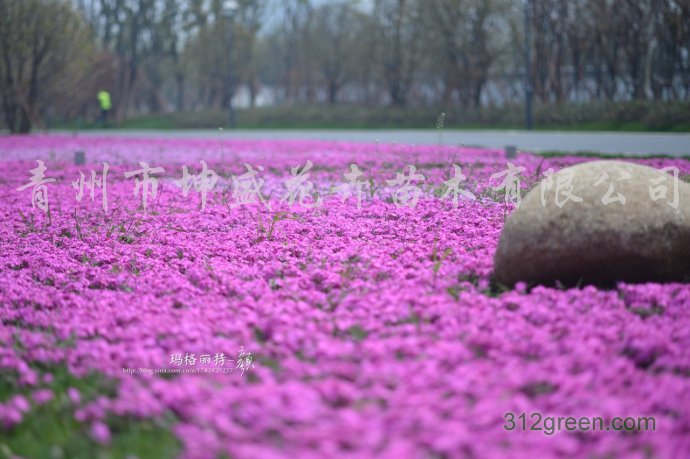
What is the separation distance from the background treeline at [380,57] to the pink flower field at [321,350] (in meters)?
22.6

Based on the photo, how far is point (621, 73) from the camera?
1296 inches

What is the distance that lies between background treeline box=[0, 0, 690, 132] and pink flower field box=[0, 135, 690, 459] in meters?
22.6

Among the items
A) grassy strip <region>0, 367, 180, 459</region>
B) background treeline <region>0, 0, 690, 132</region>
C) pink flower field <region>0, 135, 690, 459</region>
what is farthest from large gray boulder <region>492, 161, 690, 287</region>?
background treeline <region>0, 0, 690, 132</region>

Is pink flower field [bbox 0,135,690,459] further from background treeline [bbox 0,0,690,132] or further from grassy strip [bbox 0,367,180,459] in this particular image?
background treeline [bbox 0,0,690,132]

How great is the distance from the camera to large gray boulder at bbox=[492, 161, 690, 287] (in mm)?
5012

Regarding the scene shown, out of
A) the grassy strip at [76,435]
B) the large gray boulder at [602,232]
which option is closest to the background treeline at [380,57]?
the large gray boulder at [602,232]

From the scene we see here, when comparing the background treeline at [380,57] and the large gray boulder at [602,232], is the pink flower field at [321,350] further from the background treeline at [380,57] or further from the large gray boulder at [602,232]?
the background treeline at [380,57]

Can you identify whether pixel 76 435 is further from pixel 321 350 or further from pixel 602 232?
pixel 602 232

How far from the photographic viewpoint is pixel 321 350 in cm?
391

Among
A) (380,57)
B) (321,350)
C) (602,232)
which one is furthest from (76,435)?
(380,57)

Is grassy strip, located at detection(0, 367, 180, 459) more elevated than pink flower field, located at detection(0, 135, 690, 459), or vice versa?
pink flower field, located at detection(0, 135, 690, 459)

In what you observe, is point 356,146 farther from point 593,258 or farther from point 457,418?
point 457,418

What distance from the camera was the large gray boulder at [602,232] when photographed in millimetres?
5012

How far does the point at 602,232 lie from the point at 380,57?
129ft
